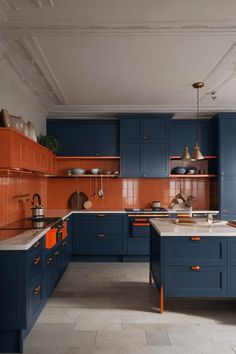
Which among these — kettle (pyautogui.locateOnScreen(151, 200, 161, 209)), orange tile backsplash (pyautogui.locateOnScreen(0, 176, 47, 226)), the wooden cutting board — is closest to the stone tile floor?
orange tile backsplash (pyautogui.locateOnScreen(0, 176, 47, 226))

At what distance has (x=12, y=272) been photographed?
255 centimetres

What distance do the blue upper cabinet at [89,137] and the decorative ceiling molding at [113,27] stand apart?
10.1 feet

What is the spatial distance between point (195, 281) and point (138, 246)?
239cm

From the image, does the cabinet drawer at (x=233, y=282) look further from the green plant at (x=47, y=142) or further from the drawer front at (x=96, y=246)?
the green plant at (x=47, y=142)

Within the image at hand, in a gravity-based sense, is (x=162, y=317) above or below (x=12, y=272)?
below

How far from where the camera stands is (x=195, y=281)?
10.4 feet

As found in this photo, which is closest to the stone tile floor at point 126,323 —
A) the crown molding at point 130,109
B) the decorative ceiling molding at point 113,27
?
the decorative ceiling molding at point 113,27

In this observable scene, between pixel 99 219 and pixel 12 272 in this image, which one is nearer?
pixel 12 272

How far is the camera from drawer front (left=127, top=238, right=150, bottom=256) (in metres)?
5.51

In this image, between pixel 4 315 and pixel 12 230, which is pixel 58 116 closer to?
pixel 12 230

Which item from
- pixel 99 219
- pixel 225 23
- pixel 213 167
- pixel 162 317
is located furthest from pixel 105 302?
pixel 213 167

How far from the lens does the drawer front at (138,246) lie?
18.1ft

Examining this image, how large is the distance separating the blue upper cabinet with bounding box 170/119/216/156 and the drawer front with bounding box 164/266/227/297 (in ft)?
10.3

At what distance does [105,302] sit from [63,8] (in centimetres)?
306
